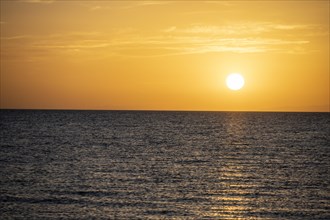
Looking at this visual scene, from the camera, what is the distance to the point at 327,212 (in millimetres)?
36000

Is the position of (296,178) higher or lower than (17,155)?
lower

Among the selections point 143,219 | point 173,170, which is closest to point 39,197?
point 143,219

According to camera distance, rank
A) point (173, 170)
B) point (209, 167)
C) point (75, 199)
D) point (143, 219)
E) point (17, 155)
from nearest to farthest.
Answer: point (143, 219), point (75, 199), point (173, 170), point (209, 167), point (17, 155)

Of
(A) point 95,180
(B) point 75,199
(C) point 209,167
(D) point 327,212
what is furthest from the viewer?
(C) point 209,167

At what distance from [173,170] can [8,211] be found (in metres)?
25.9

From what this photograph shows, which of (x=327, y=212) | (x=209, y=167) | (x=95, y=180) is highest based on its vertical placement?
(x=209, y=167)

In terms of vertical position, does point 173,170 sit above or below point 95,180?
above

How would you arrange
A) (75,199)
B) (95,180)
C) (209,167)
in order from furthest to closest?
(209,167), (95,180), (75,199)

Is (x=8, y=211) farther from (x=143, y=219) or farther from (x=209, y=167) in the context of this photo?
(x=209, y=167)

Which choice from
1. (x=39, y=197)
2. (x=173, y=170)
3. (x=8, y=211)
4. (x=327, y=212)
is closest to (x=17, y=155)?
(x=173, y=170)

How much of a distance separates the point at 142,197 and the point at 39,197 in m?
8.03

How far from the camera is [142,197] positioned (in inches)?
1596

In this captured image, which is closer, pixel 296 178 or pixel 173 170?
pixel 296 178

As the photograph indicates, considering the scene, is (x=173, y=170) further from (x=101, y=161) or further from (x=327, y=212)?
(x=327, y=212)
